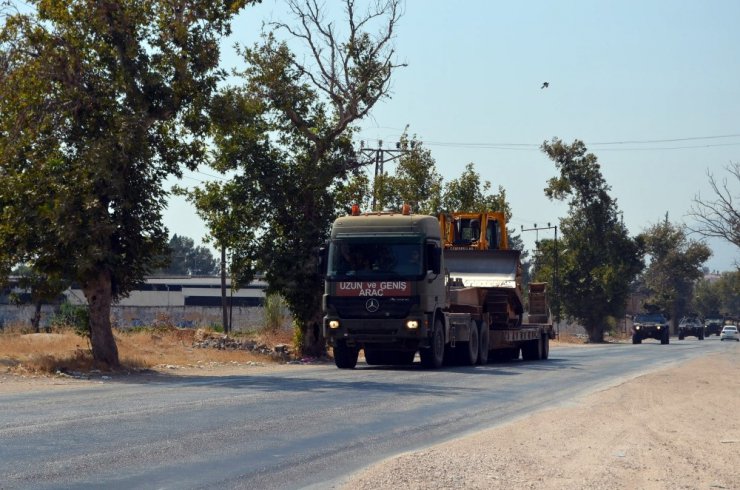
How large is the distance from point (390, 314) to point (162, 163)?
21.8ft

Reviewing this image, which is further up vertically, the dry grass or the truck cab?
the truck cab

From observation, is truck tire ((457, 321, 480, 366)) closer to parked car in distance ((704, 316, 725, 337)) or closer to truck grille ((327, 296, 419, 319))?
truck grille ((327, 296, 419, 319))

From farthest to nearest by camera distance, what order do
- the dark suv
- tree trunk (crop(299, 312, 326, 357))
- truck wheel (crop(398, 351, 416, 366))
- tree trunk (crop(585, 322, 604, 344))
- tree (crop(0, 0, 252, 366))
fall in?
tree trunk (crop(585, 322, 604, 344)) < the dark suv < tree trunk (crop(299, 312, 326, 357)) < truck wheel (crop(398, 351, 416, 366)) < tree (crop(0, 0, 252, 366))

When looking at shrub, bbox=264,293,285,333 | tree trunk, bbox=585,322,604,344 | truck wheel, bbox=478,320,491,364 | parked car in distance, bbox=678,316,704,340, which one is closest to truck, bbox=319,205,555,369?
truck wheel, bbox=478,320,491,364

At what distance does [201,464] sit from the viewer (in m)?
10.9

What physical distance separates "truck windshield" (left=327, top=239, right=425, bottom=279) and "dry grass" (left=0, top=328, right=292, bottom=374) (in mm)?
5615

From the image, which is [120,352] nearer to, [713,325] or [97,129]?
[97,129]

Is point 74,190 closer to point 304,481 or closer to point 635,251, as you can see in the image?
point 304,481

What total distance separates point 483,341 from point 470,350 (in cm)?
123

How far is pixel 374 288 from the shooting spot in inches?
1062

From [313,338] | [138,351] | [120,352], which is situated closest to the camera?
[120,352]

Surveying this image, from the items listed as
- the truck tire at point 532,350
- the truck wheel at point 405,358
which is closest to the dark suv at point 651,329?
the truck tire at point 532,350

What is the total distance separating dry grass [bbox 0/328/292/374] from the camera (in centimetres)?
2552

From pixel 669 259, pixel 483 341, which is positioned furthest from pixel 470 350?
pixel 669 259
